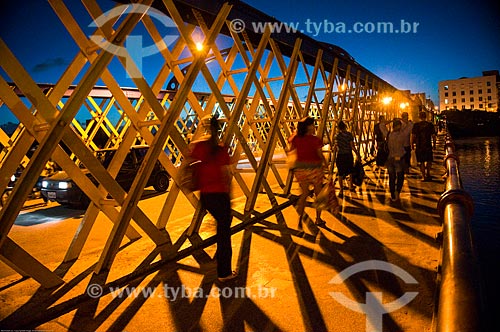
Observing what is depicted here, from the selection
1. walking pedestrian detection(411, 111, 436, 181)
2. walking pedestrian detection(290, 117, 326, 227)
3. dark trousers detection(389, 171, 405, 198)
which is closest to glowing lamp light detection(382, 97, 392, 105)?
walking pedestrian detection(411, 111, 436, 181)

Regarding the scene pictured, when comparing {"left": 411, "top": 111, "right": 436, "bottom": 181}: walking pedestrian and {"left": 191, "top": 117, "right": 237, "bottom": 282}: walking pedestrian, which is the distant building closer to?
{"left": 411, "top": 111, "right": 436, "bottom": 181}: walking pedestrian

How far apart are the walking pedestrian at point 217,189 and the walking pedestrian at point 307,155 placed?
5.54 ft

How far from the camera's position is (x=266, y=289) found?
114 inches

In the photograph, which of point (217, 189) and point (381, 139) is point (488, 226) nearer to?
point (381, 139)

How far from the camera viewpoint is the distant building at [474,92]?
83000mm

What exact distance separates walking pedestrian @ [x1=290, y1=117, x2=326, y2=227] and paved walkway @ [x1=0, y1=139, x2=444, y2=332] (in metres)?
0.77

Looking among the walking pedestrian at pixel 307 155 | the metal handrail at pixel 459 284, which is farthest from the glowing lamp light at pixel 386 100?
the metal handrail at pixel 459 284

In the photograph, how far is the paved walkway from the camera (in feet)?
8.05

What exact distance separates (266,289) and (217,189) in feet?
3.58

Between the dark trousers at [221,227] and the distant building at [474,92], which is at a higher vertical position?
the distant building at [474,92]

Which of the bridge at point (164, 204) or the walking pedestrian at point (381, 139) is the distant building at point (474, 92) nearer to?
the walking pedestrian at point (381, 139)

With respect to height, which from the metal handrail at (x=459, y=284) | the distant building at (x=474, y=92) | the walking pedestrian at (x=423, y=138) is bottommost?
the metal handrail at (x=459, y=284)

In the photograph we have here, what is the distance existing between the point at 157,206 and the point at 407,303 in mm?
5611

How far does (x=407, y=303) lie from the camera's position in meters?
2.54
